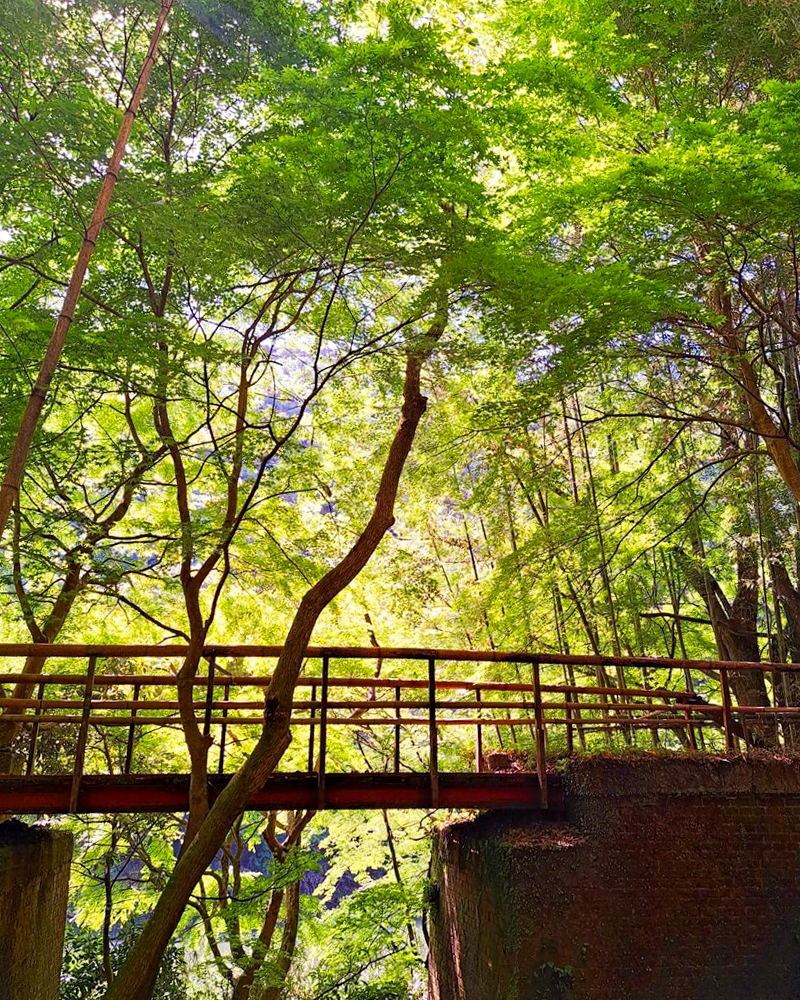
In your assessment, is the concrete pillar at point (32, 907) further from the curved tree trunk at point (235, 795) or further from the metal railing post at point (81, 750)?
the curved tree trunk at point (235, 795)

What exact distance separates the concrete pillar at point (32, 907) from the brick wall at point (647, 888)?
3152 millimetres

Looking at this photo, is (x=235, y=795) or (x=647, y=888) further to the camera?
(x=647, y=888)

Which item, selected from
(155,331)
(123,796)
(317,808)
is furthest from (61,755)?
(155,331)

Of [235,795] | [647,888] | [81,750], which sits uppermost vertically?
[81,750]

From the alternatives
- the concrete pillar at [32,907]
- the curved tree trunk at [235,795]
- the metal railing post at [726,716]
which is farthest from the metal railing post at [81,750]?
the metal railing post at [726,716]

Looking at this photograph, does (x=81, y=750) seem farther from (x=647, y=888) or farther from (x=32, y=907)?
(x=647, y=888)

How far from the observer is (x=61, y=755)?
7.82 metres

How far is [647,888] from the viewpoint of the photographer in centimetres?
482

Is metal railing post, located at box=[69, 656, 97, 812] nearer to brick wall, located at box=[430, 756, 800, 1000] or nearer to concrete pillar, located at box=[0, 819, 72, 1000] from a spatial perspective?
concrete pillar, located at box=[0, 819, 72, 1000]

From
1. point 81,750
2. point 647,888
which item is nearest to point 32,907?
point 81,750

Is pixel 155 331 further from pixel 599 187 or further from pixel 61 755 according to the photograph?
pixel 61 755

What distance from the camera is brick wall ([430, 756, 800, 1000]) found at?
182 inches

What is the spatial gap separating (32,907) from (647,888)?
4230 millimetres

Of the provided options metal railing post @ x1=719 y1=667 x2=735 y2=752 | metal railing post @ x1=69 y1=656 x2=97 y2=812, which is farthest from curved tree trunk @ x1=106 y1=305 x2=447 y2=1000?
metal railing post @ x1=719 y1=667 x2=735 y2=752
